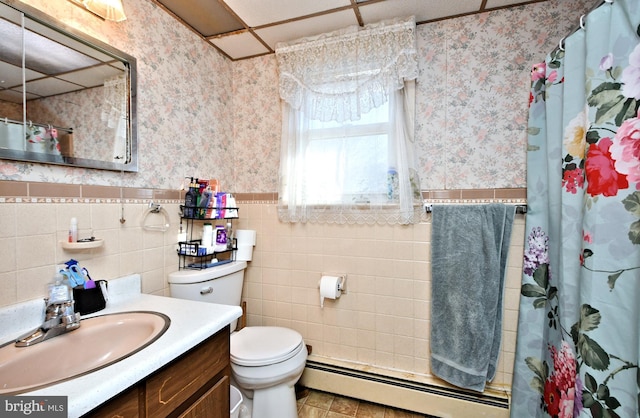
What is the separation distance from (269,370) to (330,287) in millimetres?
545

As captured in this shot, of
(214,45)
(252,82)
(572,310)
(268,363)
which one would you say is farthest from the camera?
(252,82)

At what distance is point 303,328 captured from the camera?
72.7 inches

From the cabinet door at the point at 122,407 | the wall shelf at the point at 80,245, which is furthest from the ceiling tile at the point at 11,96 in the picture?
the cabinet door at the point at 122,407

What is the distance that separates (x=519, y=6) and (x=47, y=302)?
7.97 ft

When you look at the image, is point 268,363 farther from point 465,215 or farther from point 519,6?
point 519,6

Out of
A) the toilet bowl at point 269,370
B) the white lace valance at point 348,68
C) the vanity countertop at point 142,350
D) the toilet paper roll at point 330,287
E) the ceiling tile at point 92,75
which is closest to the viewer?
the vanity countertop at point 142,350

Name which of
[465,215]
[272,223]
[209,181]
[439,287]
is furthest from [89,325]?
[465,215]

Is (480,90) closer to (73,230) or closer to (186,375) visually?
(186,375)

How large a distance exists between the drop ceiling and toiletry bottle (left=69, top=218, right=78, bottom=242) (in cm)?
117

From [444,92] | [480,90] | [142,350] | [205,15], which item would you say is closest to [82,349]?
[142,350]

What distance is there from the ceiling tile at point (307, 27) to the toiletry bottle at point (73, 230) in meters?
1.38

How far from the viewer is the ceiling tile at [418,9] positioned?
143cm

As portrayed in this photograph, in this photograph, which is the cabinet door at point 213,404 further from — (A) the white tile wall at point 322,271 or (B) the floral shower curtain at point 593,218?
(B) the floral shower curtain at point 593,218

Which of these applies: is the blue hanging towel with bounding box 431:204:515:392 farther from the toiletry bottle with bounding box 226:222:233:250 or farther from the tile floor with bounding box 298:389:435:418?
the toiletry bottle with bounding box 226:222:233:250
